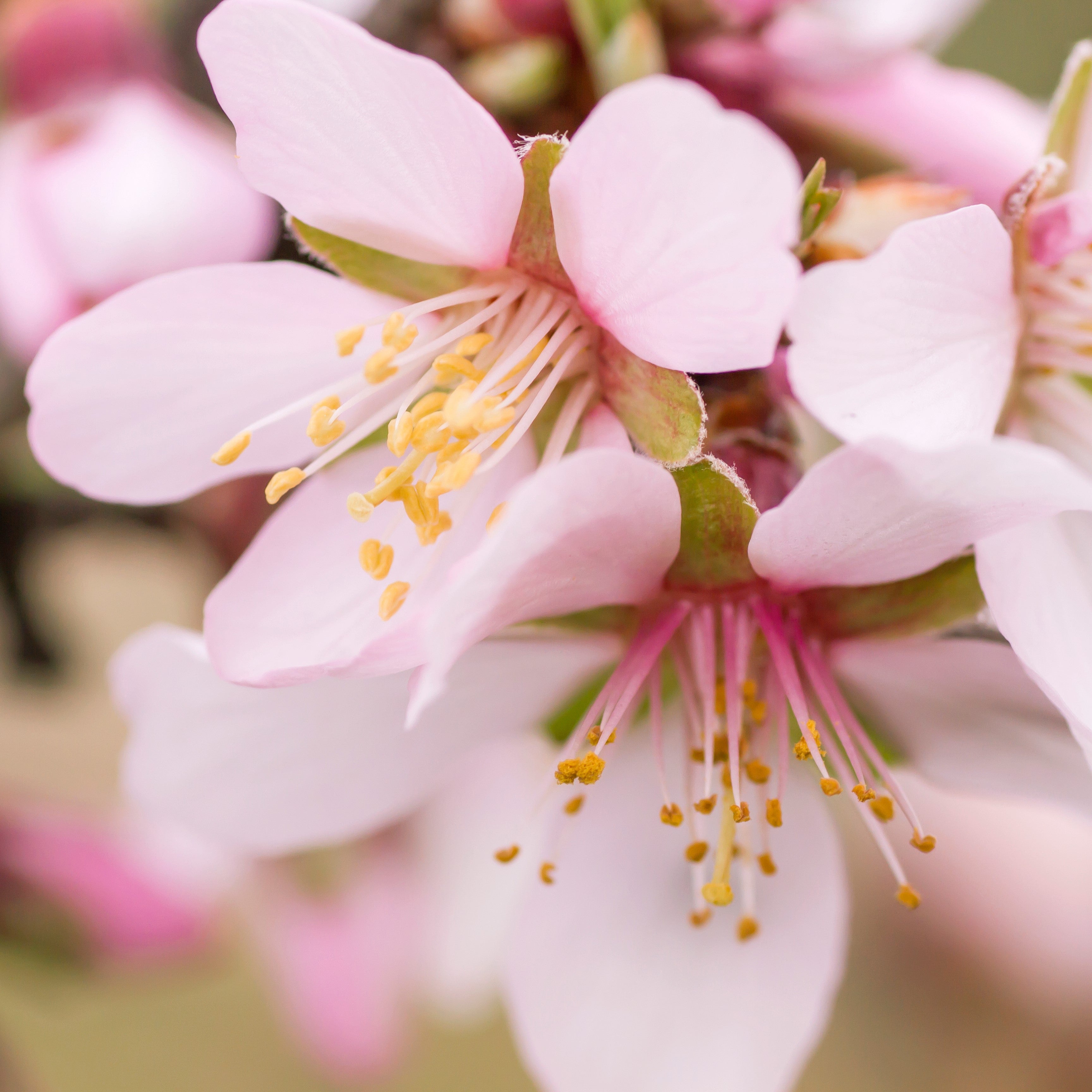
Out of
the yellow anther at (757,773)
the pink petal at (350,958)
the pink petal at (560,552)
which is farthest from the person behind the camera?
the pink petal at (350,958)

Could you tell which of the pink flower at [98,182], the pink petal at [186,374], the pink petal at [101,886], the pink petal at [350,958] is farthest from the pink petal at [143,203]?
the pink petal at [350,958]

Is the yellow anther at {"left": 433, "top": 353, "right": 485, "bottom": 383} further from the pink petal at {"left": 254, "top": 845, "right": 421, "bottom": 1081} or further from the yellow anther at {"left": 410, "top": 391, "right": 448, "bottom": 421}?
the pink petal at {"left": 254, "top": 845, "right": 421, "bottom": 1081}

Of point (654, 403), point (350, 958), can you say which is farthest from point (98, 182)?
point (350, 958)

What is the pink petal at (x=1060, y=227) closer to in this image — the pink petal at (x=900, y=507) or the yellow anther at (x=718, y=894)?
the pink petal at (x=900, y=507)

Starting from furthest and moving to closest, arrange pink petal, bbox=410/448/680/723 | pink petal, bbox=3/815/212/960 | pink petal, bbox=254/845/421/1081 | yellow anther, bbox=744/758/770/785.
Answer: pink petal, bbox=254/845/421/1081
pink petal, bbox=3/815/212/960
yellow anther, bbox=744/758/770/785
pink petal, bbox=410/448/680/723

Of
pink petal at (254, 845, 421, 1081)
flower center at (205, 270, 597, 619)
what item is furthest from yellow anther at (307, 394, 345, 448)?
pink petal at (254, 845, 421, 1081)

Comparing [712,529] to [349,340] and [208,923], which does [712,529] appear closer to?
[349,340]
